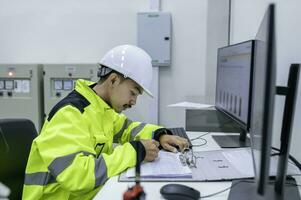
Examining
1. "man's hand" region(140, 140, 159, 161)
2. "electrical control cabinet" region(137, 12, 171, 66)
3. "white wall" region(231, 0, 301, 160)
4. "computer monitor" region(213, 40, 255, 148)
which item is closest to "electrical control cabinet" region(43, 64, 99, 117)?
"electrical control cabinet" region(137, 12, 171, 66)

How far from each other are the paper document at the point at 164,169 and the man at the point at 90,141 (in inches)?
1.3

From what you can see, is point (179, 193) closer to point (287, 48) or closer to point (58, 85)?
point (287, 48)

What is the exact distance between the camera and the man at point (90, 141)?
3.48 ft

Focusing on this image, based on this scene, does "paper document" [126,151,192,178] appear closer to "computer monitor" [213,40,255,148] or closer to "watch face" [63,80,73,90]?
"computer monitor" [213,40,255,148]

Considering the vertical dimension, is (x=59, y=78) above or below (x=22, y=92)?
above

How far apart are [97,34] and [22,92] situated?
85cm

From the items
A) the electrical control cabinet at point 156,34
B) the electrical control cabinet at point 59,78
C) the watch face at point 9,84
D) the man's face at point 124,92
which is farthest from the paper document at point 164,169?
the watch face at point 9,84

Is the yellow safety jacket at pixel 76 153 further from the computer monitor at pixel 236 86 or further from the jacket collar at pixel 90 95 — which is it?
the computer monitor at pixel 236 86

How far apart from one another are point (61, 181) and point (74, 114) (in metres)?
0.26

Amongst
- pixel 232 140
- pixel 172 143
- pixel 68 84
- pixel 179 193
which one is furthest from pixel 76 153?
pixel 68 84

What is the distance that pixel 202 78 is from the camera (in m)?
2.99

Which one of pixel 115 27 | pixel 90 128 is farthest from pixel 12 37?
pixel 90 128

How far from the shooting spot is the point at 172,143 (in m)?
1.51

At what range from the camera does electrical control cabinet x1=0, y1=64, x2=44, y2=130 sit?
2.76 m
